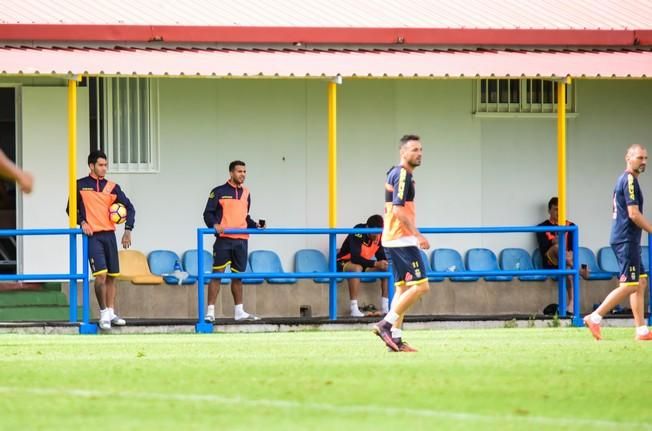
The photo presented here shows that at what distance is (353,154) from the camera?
21.5 m

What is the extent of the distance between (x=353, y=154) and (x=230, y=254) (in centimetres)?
276

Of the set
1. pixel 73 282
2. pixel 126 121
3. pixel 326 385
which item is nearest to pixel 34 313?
pixel 73 282

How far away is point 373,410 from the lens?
1020 cm

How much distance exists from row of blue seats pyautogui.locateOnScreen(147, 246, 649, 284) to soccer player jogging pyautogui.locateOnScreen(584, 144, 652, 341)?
431 cm

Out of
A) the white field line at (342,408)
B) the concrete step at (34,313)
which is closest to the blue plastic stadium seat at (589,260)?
the concrete step at (34,313)

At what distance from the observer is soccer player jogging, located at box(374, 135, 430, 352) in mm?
14102

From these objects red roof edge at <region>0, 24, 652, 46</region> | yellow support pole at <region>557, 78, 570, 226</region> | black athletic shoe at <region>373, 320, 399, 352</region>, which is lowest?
black athletic shoe at <region>373, 320, 399, 352</region>

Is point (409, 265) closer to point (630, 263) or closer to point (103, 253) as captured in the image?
point (630, 263)

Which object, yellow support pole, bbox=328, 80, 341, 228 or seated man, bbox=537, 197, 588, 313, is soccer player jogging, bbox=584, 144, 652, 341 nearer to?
yellow support pole, bbox=328, 80, 341, 228

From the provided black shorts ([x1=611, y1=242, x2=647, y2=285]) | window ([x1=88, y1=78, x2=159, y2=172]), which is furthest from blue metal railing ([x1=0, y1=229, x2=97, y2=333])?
black shorts ([x1=611, y1=242, x2=647, y2=285])

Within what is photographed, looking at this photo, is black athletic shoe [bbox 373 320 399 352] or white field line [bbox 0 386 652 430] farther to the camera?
black athletic shoe [bbox 373 320 399 352]

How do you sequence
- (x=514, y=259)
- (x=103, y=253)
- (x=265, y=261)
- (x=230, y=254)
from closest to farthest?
(x=103, y=253), (x=230, y=254), (x=265, y=261), (x=514, y=259)

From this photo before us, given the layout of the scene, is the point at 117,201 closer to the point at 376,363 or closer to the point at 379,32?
the point at 379,32

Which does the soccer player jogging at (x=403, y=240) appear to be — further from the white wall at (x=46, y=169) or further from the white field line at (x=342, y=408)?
the white wall at (x=46, y=169)
